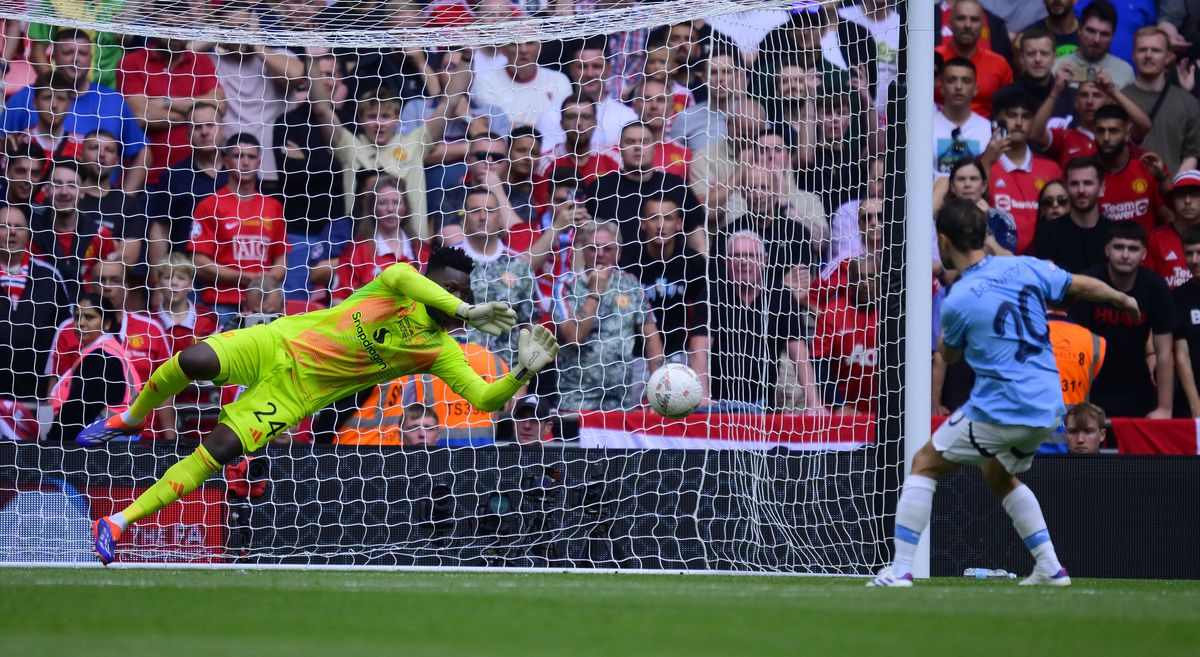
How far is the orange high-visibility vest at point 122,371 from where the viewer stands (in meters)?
8.90

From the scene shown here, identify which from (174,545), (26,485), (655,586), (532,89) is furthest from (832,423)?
(26,485)

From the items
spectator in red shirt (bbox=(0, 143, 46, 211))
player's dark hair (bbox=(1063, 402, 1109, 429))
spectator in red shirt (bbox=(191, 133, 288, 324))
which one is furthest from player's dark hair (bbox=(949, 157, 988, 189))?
spectator in red shirt (bbox=(0, 143, 46, 211))

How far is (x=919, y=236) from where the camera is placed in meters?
7.14

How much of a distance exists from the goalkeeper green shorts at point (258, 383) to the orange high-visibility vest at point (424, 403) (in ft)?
5.51

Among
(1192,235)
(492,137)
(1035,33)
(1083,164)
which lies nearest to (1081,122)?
(1083,164)

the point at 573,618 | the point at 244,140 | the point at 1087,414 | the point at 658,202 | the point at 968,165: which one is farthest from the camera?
the point at 244,140

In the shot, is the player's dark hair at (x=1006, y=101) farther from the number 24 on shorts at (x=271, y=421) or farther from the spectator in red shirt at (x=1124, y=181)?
the number 24 on shorts at (x=271, y=421)

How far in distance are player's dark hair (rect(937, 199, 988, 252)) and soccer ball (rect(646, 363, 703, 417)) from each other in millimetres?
1578

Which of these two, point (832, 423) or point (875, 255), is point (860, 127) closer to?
point (875, 255)

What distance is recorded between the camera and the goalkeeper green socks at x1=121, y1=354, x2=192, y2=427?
6.95 meters

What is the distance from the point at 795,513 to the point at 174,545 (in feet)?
12.4

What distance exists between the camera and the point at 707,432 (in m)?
8.30

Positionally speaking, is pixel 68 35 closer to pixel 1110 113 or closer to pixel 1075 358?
pixel 1075 358

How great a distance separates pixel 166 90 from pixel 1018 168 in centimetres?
622
